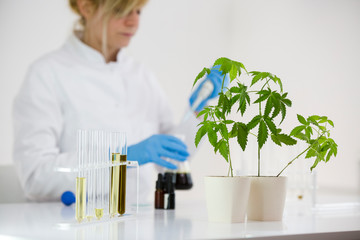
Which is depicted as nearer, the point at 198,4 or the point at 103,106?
the point at 103,106

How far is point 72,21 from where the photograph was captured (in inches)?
121

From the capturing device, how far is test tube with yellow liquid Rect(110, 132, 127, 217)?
1.40 metres

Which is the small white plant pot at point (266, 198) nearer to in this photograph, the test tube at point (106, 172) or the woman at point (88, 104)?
the test tube at point (106, 172)

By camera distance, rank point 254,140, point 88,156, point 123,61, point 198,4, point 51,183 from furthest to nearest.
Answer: point 198,4 → point 123,61 → point 51,183 → point 254,140 → point 88,156

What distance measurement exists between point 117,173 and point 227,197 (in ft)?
1.00

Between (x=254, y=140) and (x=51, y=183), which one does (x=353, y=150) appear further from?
(x=51, y=183)

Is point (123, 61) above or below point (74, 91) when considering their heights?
above

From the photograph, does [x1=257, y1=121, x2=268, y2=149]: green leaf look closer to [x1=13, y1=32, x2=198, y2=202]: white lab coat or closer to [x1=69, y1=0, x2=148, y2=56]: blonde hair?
[x1=13, y1=32, x2=198, y2=202]: white lab coat

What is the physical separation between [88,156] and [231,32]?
108 inches

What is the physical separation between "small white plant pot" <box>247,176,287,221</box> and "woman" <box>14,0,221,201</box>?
657 mm

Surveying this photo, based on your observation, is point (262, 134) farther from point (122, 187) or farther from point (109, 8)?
point (109, 8)

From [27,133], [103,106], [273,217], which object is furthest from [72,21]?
[273,217]

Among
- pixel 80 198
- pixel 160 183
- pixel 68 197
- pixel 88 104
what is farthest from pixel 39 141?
pixel 80 198

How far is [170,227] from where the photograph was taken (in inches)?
50.8
